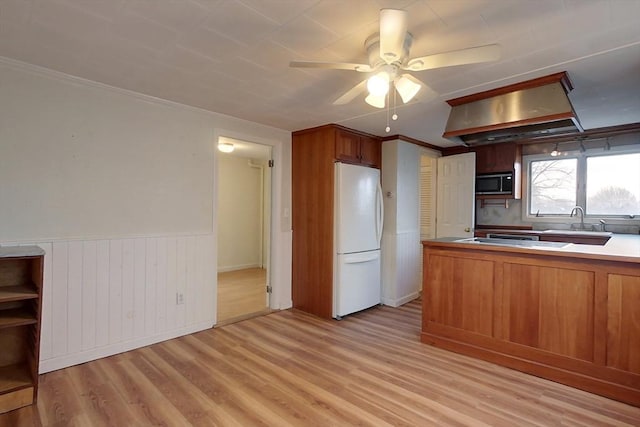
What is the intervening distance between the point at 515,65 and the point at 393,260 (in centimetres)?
271

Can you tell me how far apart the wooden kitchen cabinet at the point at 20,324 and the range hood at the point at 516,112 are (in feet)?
11.0

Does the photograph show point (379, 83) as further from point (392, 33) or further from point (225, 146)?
point (225, 146)

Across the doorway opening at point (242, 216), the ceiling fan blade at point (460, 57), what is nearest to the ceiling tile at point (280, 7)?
the ceiling fan blade at point (460, 57)

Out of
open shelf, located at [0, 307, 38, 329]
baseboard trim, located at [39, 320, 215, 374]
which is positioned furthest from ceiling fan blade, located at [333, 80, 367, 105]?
baseboard trim, located at [39, 320, 215, 374]

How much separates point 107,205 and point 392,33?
2601 millimetres

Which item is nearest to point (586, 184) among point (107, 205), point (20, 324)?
point (107, 205)

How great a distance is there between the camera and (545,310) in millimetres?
2443

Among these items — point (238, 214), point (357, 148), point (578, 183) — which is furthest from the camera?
point (238, 214)

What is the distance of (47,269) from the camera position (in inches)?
96.8

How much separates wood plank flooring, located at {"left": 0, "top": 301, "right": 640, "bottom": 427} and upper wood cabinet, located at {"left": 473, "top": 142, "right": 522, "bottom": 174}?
3.10m

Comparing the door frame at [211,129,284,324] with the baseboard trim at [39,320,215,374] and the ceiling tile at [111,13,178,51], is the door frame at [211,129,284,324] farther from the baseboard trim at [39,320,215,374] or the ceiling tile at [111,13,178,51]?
the ceiling tile at [111,13,178,51]

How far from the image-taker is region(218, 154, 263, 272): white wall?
6.32 metres

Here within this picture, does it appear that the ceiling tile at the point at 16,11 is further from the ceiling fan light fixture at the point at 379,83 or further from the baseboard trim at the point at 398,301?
the baseboard trim at the point at 398,301

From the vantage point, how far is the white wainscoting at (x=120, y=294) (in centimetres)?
250
